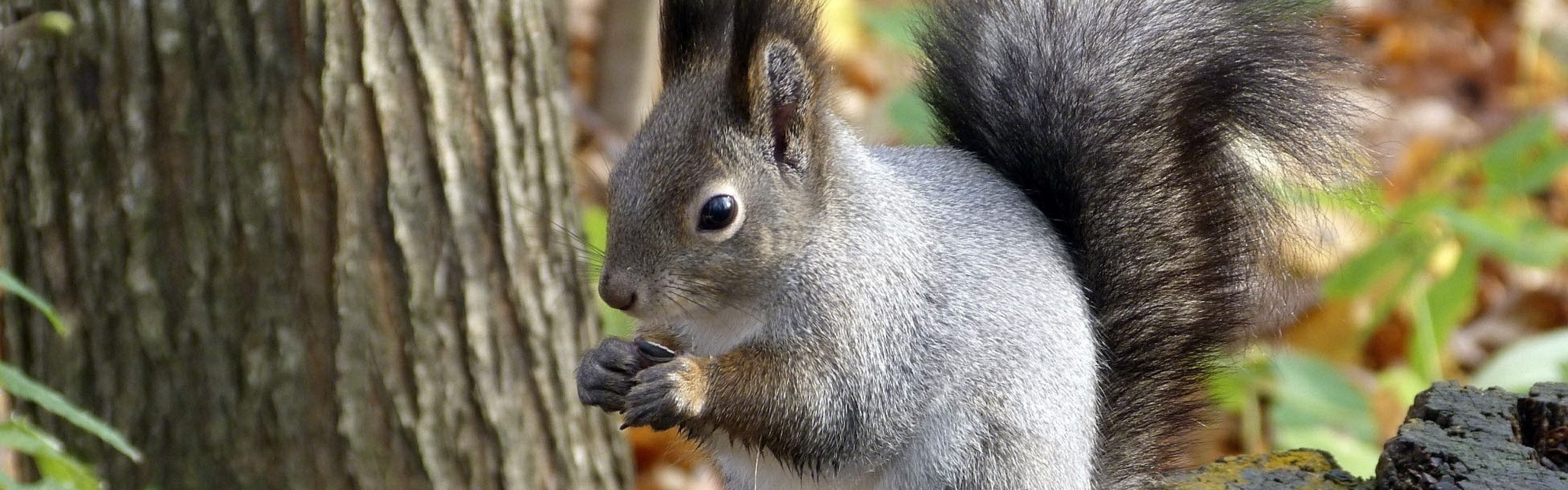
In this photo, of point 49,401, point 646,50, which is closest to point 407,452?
point 49,401

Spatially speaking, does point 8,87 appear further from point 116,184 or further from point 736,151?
point 736,151

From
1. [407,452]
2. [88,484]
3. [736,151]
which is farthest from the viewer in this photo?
[407,452]

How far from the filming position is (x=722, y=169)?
1.34 meters

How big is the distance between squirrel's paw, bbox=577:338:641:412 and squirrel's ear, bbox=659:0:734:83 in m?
0.27

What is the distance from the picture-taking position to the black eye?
1.33 meters

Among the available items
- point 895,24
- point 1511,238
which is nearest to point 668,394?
point 1511,238

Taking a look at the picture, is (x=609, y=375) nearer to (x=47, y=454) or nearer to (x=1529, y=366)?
(x=47, y=454)

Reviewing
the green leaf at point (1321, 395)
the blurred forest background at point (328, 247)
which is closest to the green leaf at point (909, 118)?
the blurred forest background at point (328, 247)

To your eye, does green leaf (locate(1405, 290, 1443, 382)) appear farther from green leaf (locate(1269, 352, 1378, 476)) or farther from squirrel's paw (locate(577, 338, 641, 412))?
squirrel's paw (locate(577, 338, 641, 412))

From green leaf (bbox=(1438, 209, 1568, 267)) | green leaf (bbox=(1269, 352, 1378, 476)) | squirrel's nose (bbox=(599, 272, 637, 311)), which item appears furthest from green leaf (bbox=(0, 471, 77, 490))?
green leaf (bbox=(1438, 209, 1568, 267))

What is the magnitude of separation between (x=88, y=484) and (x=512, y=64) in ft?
3.43

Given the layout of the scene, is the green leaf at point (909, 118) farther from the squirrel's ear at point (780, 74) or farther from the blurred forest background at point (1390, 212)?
the squirrel's ear at point (780, 74)

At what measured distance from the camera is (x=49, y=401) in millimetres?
969

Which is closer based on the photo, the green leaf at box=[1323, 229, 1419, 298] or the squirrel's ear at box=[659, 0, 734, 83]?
the squirrel's ear at box=[659, 0, 734, 83]
